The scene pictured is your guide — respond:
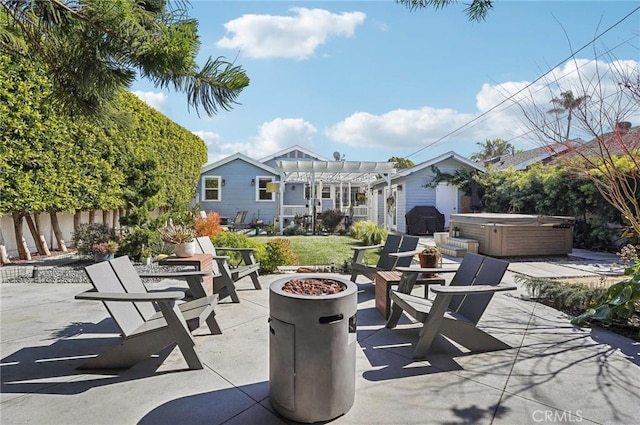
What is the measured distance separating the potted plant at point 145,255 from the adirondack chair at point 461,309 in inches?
217

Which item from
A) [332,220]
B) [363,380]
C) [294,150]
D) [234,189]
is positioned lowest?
[363,380]

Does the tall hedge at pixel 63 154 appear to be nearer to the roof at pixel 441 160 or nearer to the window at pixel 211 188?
the window at pixel 211 188

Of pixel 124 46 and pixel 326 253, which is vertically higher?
pixel 124 46

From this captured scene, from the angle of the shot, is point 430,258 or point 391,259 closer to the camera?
point 430,258

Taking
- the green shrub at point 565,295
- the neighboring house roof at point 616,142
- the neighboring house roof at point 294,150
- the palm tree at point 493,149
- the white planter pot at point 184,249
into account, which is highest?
the palm tree at point 493,149

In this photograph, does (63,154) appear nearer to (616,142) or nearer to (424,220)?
(616,142)

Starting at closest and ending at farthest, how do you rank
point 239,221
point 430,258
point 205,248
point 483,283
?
Answer: point 483,283, point 430,258, point 205,248, point 239,221

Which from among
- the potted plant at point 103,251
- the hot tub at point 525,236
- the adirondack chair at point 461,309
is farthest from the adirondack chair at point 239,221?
the adirondack chair at point 461,309

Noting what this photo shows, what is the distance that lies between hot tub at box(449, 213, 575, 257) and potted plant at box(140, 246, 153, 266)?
8253 millimetres

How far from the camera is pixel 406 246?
520 centimetres

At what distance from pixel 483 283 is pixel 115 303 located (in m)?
3.25

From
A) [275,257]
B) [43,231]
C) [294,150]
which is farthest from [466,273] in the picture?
[294,150]

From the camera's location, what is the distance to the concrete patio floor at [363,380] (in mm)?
2182

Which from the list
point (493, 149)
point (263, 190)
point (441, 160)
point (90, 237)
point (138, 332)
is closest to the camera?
point (138, 332)
